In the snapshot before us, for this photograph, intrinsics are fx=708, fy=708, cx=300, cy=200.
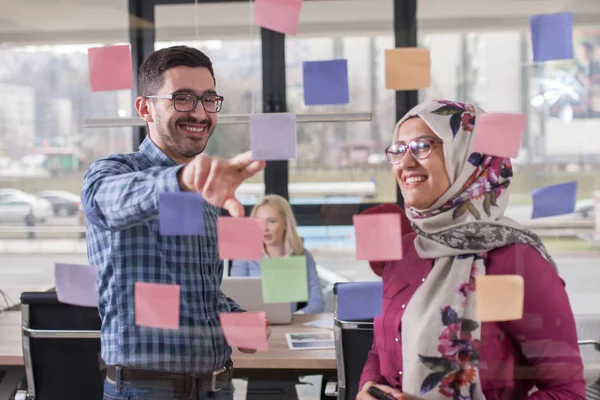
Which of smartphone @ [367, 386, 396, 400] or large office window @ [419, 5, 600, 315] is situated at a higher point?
large office window @ [419, 5, 600, 315]

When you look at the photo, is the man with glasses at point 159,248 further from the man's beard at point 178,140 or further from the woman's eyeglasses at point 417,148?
the woman's eyeglasses at point 417,148

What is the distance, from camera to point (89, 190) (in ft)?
3.73

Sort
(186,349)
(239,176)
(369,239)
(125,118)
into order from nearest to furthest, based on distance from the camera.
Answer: (239,176) < (369,239) < (186,349) < (125,118)

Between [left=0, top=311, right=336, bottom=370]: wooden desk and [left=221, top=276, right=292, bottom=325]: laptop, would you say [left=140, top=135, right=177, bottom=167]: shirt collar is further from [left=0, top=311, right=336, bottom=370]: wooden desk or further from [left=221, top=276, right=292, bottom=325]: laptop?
[left=0, top=311, right=336, bottom=370]: wooden desk

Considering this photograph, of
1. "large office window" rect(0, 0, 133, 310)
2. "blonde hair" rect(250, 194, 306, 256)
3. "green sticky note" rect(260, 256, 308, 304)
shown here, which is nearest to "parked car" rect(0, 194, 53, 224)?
"large office window" rect(0, 0, 133, 310)

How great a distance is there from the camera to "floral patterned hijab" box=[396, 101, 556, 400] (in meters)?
1.15

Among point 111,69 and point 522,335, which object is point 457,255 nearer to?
point 522,335

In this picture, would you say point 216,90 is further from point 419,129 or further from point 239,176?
point 419,129

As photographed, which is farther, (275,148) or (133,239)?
(133,239)

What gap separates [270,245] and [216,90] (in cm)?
28

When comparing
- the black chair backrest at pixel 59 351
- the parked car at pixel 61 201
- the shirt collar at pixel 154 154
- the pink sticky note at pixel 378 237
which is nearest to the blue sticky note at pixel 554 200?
the pink sticky note at pixel 378 237

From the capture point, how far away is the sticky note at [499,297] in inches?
43.9

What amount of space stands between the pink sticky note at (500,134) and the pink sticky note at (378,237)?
180 mm

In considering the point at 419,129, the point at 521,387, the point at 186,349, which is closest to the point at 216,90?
the point at 419,129
